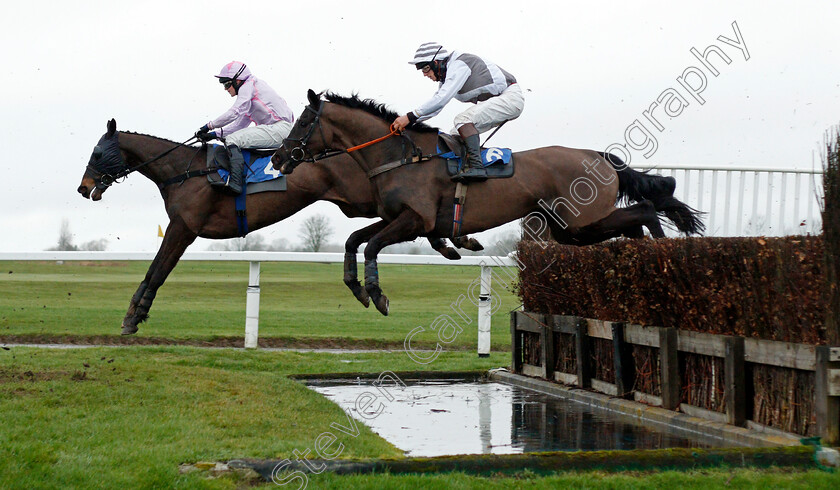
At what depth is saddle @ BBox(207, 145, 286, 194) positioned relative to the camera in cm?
816

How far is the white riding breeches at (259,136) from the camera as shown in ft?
27.6

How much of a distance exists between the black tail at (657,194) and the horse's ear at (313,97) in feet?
7.60

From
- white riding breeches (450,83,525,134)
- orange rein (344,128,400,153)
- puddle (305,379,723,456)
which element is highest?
white riding breeches (450,83,525,134)

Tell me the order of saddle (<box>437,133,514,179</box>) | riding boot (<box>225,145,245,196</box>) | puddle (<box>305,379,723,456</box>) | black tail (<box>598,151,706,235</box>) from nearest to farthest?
puddle (<box>305,379,723,456</box>)
saddle (<box>437,133,514,179</box>)
black tail (<box>598,151,706,235</box>)
riding boot (<box>225,145,245,196</box>)

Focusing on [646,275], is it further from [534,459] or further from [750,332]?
[534,459]

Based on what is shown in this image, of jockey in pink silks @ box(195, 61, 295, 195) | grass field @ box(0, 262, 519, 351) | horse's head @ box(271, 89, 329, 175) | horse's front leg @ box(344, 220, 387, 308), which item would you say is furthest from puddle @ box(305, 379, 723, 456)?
grass field @ box(0, 262, 519, 351)

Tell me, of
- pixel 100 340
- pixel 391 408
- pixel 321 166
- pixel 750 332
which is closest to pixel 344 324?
pixel 100 340

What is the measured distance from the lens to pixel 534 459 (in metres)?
4.37

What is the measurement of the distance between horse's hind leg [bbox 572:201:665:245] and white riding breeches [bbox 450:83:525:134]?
1.07 m

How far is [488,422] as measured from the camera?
597cm

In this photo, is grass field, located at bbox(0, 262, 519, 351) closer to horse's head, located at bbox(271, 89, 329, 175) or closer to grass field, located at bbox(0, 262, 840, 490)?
grass field, located at bbox(0, 262, 840, 490)

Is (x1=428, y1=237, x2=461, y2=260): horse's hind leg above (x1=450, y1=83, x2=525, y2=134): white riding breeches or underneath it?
underneath

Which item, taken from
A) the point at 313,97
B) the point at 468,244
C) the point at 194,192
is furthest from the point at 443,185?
the point at 194,192

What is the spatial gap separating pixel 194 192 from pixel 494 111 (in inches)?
118
